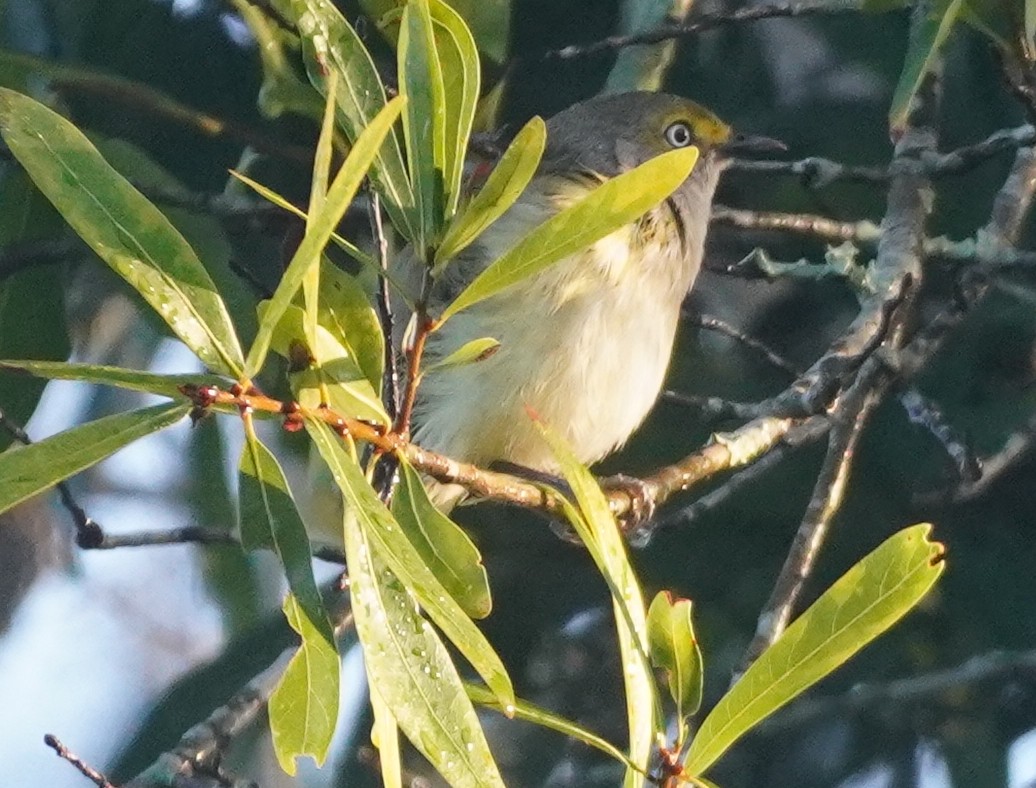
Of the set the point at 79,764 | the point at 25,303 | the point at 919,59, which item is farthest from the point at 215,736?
the point at 919,59

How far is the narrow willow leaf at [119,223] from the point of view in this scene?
113 centimetres

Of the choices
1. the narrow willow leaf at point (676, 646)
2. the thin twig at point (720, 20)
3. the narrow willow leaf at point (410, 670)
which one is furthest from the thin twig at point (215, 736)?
the thin twig at point (720, 20)

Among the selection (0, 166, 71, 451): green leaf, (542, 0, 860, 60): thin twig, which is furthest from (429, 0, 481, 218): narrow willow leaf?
(0, 166, 71, 451): green leaf

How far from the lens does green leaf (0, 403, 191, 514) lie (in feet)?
3.61

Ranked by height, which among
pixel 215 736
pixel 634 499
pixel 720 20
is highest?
pixel 720 20

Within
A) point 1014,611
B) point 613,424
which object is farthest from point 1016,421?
point 613,424

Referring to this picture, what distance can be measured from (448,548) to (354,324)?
8.0 inches

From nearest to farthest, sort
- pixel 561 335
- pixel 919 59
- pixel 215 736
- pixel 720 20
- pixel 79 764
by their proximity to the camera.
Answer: pixel 79 764 < pixel 919 59 < pixel 215 736 < pixel 561 335 < pixel 720 20

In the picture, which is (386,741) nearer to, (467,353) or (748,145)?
(467,353)

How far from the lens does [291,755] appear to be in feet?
4.12

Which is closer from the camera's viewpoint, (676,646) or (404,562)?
(404,562)

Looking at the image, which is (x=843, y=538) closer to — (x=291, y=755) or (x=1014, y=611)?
(x=1014, y=611)

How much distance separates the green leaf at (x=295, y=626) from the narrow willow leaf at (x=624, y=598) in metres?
0.22

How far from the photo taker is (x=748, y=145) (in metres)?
2.78
